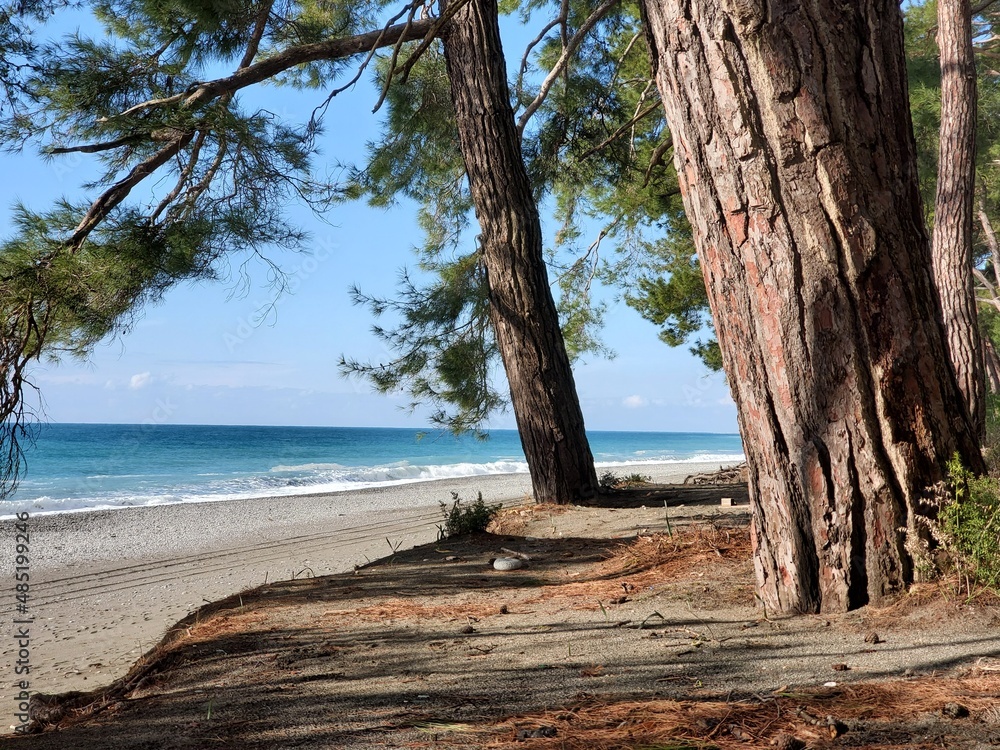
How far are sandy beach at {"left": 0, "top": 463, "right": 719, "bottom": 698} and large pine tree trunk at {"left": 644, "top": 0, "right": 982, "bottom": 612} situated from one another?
148 inches

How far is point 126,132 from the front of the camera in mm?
4625

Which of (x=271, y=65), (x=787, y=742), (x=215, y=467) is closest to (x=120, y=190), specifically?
(x=271, y=65)

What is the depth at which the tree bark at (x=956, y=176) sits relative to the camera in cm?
629

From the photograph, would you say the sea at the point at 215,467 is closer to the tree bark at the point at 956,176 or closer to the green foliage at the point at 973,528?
the green foliage at the point at 973,528

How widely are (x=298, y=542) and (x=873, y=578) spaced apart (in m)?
7.62

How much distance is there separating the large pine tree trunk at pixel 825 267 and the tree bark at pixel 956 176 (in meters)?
4.45

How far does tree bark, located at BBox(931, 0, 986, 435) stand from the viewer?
6289 mm

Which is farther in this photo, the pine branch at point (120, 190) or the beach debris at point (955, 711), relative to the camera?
the pine branch at point (120, 190)

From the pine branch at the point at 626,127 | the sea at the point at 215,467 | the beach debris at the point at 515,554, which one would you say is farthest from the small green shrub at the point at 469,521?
the pine branch at the point at 626,127

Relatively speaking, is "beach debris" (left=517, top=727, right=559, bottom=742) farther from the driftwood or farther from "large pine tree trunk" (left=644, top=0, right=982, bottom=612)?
the driftwood

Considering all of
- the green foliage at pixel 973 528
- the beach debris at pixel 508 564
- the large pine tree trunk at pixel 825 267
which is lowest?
the beach debris at pixel 508 564

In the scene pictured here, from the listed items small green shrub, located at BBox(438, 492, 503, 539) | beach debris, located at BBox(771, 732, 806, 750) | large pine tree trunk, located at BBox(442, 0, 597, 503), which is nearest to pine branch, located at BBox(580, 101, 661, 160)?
large pine tree trunk, located at BBox(442, 0, 597, 503)

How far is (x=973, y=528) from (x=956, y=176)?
523 centimetres

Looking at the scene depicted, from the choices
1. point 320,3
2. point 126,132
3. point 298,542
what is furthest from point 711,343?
point 126,132
